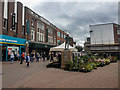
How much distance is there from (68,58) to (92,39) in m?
21.7

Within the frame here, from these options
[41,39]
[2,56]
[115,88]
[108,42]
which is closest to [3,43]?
[2,56]

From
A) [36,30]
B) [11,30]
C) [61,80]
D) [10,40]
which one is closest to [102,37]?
[36,30]

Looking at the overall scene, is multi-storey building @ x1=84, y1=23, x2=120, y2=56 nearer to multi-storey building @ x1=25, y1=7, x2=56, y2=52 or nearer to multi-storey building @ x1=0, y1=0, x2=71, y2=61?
multi-storey building @ x1=25, y1=7, x2=56, y2=52

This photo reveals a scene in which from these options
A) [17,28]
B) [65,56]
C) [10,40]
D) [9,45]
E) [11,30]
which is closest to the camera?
[65,56]

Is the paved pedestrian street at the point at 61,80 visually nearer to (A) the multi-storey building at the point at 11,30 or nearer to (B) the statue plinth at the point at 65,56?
(B) the statue plinth at the point at 65,56

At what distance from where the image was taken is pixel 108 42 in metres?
28.5

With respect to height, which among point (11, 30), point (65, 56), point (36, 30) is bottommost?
point (65, 56)

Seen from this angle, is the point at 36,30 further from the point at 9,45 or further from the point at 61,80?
the point at 61,80

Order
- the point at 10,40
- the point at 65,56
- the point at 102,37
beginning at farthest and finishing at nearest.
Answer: the point at 102,37
the point at 10,40
the point at 65,56

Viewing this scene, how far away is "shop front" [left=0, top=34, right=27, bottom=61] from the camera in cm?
1598

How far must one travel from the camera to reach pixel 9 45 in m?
17.2

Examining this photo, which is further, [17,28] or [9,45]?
[17,28]

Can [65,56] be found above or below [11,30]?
below

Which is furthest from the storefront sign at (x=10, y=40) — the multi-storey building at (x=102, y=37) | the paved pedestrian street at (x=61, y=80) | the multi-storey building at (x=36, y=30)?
the multi-storey building at (x=102, y=37)
